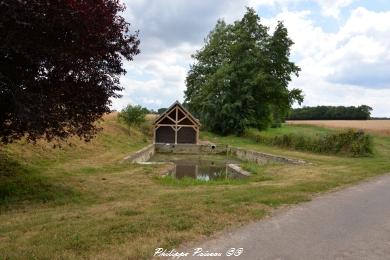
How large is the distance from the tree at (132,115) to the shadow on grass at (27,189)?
1143 inches

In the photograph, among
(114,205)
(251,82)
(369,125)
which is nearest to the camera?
(114,205)

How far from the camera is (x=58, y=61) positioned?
28.4 feet

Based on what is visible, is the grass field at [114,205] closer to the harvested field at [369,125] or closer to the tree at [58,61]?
the tree at [58,61]

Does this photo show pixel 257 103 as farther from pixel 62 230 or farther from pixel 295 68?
pixel 62 230

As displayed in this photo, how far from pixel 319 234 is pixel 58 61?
5.79m

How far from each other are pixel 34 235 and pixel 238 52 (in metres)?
43.4

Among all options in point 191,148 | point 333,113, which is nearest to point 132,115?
point 191,148

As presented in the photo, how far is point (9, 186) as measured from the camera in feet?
38.0

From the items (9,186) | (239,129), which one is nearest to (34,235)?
(9,186)

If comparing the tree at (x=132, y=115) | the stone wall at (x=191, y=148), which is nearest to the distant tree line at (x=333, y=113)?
the tree at (x=132, y=115)

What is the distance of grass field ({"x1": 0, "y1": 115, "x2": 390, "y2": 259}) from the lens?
6293mm

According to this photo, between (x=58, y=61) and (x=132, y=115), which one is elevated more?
(x=58, y=61)

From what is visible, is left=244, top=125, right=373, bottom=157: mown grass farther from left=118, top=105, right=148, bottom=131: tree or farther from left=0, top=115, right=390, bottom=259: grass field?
left=118, top=105, right=148, bottom=131: tree

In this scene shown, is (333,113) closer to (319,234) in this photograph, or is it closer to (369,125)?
(369,125)
